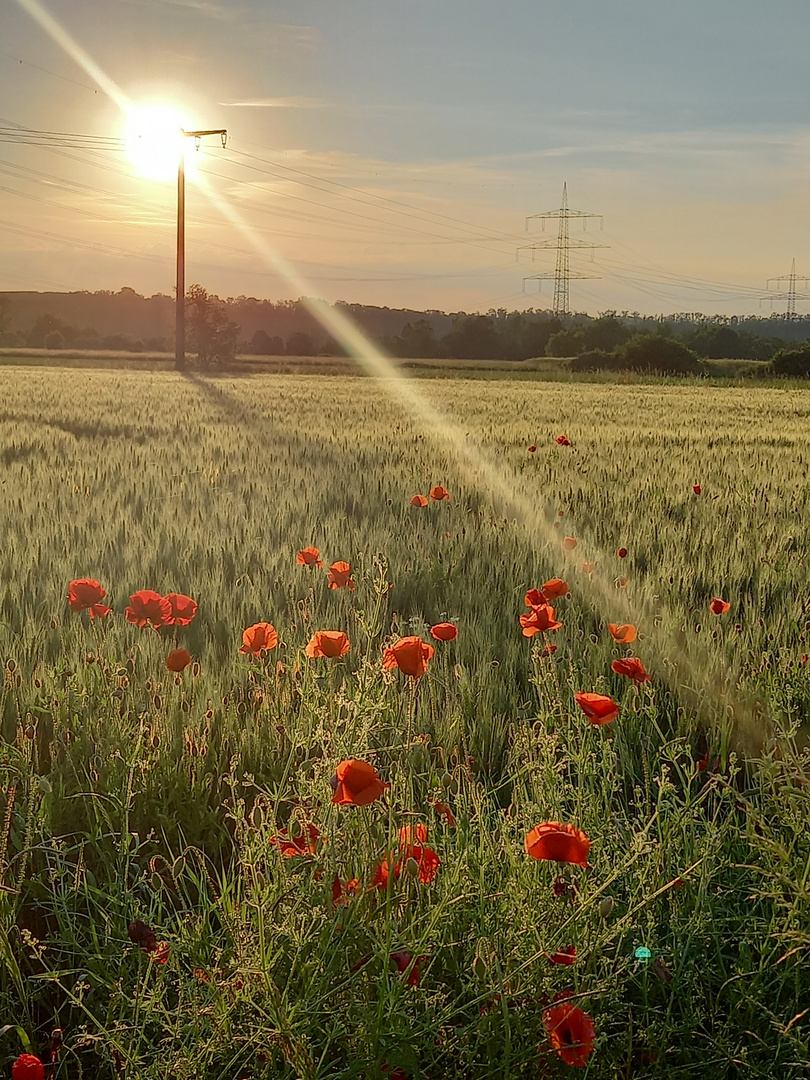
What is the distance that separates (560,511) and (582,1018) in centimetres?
443

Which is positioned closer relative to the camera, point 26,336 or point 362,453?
point 362,453

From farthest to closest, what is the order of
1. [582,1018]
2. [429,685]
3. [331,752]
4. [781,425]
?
[781,425], [429,685], [331,752], [582,1018]

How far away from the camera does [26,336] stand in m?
78.9

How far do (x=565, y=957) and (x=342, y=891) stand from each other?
1.19ft

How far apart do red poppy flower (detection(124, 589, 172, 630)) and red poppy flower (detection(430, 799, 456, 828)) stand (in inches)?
39.4

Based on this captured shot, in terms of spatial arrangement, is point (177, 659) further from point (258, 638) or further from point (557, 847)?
point (557, 847)

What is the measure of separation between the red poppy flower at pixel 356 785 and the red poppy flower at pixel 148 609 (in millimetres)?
1254

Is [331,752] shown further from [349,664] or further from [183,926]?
[349,664]

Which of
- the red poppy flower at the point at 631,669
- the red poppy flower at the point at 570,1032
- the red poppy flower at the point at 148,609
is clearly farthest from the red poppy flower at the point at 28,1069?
the red poppy flower at the point at 148,609

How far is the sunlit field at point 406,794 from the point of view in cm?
133

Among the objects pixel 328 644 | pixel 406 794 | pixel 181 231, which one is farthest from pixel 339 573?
pixel 181 231

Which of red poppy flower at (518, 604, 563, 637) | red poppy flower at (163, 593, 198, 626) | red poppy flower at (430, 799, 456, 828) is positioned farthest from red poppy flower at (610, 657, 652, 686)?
red poppy flower at (163, 593, 198, 626)

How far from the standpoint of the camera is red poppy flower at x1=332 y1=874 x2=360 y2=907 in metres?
1.41

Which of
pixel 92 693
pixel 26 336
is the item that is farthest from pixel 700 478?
pixel 26 336
